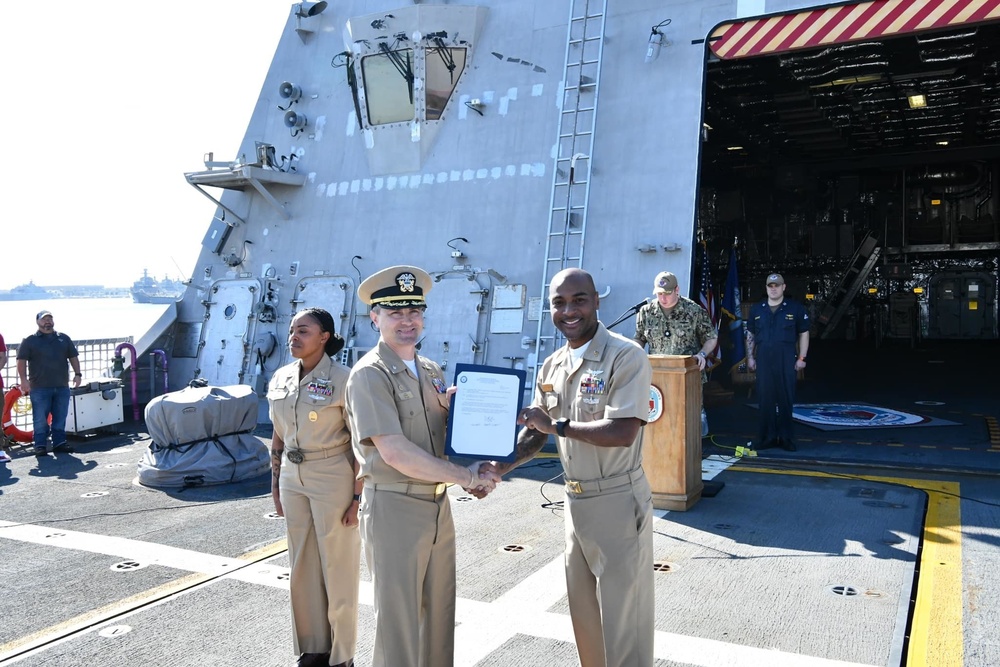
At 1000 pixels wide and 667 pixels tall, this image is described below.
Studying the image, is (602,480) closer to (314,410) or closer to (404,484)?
(404,484)

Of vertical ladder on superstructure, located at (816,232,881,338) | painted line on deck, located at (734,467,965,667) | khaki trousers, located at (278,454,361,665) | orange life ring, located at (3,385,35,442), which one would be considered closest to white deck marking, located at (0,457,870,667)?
painted line on deck, located at (734,467,965,667)

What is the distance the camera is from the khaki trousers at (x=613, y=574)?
2904 mm

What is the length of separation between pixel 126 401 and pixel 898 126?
51.3 ft

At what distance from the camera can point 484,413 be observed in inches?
118

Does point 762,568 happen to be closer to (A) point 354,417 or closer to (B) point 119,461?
(A) point 354,417

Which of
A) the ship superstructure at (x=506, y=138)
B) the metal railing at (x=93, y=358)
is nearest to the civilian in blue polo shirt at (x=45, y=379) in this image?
the metal railing at (x=93, y=358)

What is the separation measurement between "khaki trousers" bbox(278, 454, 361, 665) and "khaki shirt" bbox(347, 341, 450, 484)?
589mm

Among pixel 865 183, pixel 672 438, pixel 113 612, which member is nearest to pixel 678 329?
pixel 672 438

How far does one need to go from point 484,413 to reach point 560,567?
2.28 meters

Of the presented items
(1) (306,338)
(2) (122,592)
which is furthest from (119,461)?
(1) (306,338)

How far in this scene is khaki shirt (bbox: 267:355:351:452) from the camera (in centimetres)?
362

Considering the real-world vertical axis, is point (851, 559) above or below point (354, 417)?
below

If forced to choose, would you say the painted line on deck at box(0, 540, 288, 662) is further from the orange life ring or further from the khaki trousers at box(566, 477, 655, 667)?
the orange life ring

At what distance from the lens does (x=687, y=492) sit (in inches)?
240
